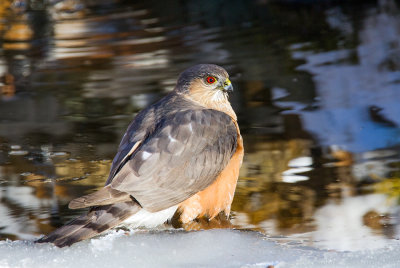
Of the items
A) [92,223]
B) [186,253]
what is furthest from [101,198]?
[186,253]

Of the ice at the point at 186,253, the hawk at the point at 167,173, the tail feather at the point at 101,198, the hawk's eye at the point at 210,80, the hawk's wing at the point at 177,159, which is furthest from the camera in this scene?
the hawk's eye at the point at 210,80

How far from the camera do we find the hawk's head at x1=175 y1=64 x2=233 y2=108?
5504mm

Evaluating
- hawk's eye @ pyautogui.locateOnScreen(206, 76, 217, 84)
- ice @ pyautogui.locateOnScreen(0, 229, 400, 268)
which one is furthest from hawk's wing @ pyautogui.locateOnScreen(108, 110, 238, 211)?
hawk's eye @ pyautogui.locateOnScreen(206, 76, 217, 84)

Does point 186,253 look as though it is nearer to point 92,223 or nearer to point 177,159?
point 92,223

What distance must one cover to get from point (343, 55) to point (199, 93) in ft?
14.6

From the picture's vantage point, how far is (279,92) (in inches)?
307

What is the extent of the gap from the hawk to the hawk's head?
0.23 meters

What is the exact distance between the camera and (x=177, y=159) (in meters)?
4.59

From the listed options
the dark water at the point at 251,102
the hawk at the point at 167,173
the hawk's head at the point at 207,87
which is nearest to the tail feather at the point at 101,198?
the hawk at the point at 167,173

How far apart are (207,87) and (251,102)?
6.82 ft

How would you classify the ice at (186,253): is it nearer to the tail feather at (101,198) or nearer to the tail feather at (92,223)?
the tail feather at (92,223)

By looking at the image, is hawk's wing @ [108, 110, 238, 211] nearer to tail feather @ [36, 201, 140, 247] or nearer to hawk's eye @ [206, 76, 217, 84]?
tail feather @ [36, 201, 140, 247]

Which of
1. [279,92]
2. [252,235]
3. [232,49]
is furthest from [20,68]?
[252,235]

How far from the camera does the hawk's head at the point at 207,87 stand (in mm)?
5504
